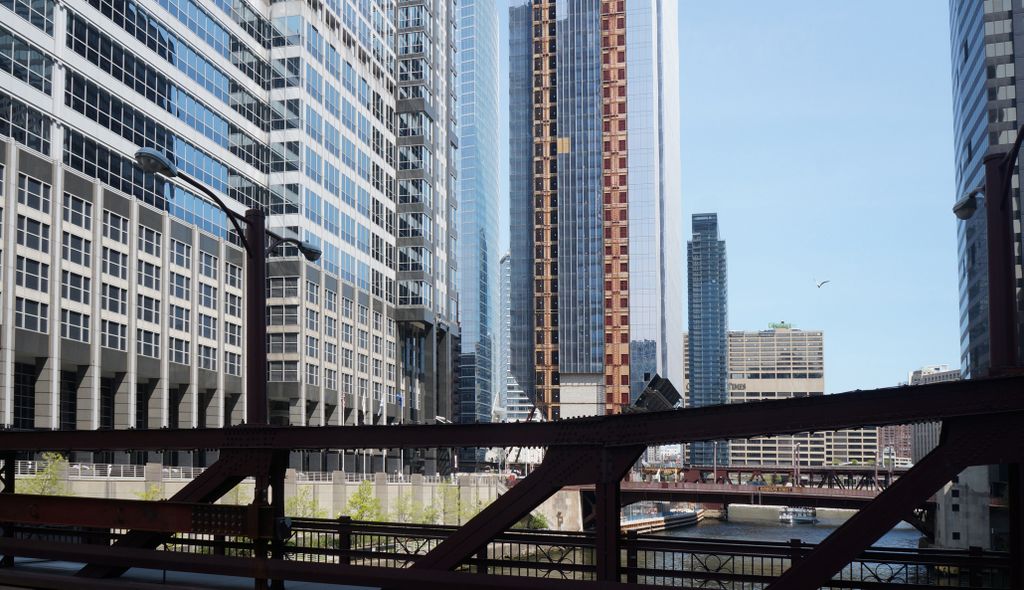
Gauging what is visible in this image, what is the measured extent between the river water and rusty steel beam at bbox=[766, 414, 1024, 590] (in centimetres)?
10724

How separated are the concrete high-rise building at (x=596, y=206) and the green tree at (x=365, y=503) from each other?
104 metres

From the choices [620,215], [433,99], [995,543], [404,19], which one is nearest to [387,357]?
[433,99]

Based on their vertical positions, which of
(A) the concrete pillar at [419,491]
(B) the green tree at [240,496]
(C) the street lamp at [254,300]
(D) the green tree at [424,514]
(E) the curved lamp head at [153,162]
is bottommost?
(D) the green tree at [424,514]

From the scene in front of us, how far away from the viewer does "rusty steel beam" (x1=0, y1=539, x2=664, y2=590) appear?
15.0m

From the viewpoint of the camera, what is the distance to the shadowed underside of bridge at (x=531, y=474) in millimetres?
13344

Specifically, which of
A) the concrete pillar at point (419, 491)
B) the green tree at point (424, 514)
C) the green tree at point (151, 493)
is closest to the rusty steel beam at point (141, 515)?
the green tree at point (151, 493)

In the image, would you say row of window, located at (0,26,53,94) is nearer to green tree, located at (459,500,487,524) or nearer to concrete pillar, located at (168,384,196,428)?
concrete pillar, located at (168,384,196,428)

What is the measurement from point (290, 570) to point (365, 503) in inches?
2178

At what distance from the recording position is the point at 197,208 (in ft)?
278

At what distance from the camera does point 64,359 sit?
66.3m

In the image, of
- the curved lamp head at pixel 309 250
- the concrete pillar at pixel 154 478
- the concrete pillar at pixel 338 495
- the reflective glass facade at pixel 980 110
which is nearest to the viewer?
the curved lamp head at pixel 309 250

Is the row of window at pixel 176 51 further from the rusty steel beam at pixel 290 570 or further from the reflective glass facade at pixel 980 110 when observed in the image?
the reflective glass facade at pixel 980 110

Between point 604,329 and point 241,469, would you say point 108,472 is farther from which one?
point 604,329

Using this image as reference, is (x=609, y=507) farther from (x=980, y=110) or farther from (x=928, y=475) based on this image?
(x=980, y=110)
